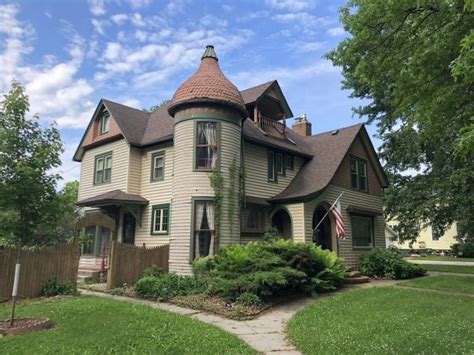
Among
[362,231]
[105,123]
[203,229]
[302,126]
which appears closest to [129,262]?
[203,229]

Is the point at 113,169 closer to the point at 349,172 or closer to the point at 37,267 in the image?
the point at 37,267

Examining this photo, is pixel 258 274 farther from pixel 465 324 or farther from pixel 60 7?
pixel 60 7

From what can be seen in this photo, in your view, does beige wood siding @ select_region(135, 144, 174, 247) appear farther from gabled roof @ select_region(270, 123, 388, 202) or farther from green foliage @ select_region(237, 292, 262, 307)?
green foliage @ select_region(237, 292, 262, 307)

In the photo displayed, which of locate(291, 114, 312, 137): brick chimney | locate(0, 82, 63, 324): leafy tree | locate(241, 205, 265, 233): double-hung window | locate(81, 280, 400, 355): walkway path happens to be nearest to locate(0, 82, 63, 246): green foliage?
locate(0, 82, 63, 324): leafy tree

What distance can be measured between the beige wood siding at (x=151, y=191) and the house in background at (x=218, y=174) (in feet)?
0.15

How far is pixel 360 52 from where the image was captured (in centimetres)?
1165

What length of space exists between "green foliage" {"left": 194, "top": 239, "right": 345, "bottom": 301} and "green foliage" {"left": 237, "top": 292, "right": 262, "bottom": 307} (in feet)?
0.68

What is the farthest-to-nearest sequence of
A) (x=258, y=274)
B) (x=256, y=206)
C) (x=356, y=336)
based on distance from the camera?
(x=256, y=206) → (x=258, y=274) → (x=356, y=336)

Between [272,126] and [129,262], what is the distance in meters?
9.81

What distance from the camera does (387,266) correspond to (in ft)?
57.1

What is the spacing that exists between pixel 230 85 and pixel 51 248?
9.03 m

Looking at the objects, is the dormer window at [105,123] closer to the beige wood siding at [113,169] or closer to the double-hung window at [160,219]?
the beige wood siding at [113,169]

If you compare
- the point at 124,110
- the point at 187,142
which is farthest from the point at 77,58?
the point at 124,110

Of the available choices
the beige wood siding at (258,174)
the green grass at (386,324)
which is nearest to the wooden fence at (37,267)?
the beige wood siding at (258,174)
